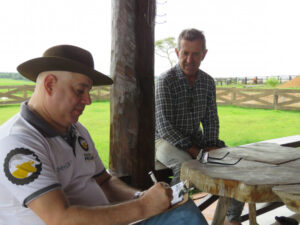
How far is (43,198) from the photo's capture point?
99 cm

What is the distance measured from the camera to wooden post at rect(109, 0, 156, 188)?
1.97 metres

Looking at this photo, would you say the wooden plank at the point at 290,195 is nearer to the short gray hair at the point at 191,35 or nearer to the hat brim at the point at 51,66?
the hat brim at the point at 51,66

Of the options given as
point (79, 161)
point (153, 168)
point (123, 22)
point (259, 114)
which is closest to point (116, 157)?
point (153, 168)

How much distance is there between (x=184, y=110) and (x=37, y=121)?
1.53m

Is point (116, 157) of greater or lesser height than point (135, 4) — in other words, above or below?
below

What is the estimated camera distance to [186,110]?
8.20 feet

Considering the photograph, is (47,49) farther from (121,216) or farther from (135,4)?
(135,4)

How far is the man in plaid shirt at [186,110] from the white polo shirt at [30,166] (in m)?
1.14

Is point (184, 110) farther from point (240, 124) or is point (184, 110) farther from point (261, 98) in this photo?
point (261, 98)

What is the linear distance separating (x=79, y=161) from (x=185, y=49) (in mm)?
1480

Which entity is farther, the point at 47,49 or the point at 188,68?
the point at 188,68

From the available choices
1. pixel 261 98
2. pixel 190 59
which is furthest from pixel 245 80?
pixel 190 59

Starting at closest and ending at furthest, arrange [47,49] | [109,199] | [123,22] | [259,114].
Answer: [47,49]
[109,199]
[123,22]
[259,114]

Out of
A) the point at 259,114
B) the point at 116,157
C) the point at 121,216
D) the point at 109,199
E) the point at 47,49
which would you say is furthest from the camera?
the point at 259,114
